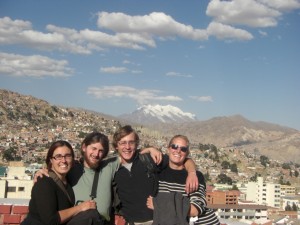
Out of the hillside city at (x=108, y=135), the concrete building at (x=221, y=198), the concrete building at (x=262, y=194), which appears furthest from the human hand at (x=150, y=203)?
the concrete building at (x=262, y=194)

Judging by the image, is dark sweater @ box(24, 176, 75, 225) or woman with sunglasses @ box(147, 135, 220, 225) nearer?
dark sweater @ box(24, 176, 75, 225)

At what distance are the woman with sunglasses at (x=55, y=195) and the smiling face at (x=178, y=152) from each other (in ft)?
1.93

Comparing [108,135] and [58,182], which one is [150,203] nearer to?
[58,182]

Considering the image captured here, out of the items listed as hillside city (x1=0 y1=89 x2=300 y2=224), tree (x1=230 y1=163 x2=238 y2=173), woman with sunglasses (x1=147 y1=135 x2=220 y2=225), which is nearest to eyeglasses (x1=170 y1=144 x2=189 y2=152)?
woman with sunglasses (x1=147 y1=135 x2=220 y2=225)

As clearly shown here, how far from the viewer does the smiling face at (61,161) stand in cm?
262

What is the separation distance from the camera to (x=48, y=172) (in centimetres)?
259

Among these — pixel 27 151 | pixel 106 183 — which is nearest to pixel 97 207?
pixel 106 183

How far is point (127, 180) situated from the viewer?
284 centimetres

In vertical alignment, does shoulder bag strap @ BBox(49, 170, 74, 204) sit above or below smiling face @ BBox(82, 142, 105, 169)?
below

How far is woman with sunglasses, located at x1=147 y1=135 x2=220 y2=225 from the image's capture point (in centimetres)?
269

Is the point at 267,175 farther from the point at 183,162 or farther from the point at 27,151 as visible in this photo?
the point at 183,162

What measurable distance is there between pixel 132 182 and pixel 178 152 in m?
0.36

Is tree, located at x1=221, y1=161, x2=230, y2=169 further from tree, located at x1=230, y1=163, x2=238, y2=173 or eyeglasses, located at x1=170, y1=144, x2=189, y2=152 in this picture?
eyeglasses, located at x1=170, y1=144, x2=189, y2=152

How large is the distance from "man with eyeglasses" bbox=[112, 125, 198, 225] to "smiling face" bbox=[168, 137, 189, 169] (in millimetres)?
21
